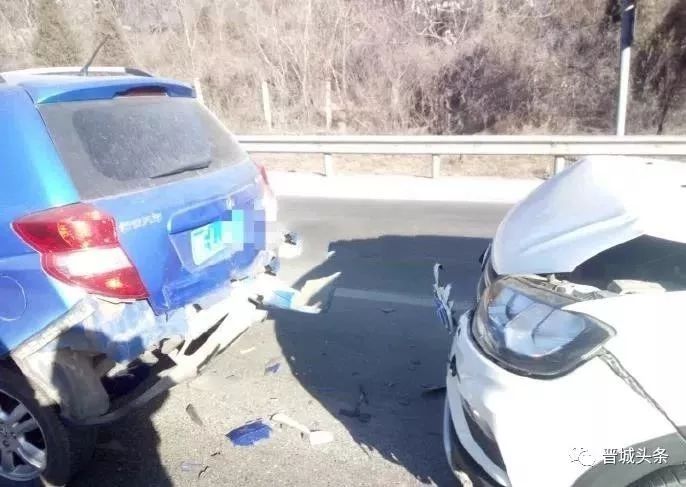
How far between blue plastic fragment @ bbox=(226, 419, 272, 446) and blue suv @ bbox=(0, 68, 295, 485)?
17.7 inches

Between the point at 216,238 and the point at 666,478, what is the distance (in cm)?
223

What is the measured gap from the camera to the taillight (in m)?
2.41

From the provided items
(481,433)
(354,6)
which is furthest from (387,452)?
(354,6)

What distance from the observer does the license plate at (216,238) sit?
2934mm

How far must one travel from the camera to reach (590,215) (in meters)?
2.31

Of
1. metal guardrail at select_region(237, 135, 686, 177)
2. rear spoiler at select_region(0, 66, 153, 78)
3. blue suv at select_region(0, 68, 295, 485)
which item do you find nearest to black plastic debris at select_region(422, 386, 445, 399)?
blue suv at select_region(0, 68, 295, 485)

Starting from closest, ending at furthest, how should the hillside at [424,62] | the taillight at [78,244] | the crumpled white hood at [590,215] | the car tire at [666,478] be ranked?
1. the car tire at [666,478]
2. the crumpled white hood at [590,215]
3. the taillight at [78,244]
4. the hillside at [424,62]

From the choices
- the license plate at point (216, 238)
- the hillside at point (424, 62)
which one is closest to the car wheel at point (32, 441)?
the license plate at point (216, 238)

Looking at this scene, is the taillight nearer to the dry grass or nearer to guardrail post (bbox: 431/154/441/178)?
the dry grass

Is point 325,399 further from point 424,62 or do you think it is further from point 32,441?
point 424,62

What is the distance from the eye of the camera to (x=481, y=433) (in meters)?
2.06

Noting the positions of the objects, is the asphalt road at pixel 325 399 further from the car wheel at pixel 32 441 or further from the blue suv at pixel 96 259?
the blue suv at pixel 96 259

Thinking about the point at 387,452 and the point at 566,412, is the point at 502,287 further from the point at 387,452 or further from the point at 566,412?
the point at 387,452

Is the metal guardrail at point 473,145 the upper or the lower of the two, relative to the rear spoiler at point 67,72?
lower
